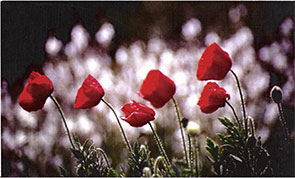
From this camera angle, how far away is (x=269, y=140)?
0.60 m

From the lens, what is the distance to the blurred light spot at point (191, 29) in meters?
0.80

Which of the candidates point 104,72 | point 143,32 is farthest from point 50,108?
point 143,32

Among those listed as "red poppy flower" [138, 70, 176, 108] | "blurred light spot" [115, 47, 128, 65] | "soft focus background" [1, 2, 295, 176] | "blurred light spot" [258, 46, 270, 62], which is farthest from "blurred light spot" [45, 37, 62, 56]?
"blurred light spot" [258, 46, 270, 62]

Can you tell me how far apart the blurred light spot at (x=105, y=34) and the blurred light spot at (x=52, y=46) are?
0.10 m

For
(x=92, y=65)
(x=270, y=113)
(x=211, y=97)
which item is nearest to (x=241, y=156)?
(x=211, y=97)

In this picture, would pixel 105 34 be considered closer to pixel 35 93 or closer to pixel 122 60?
pixel 122 60

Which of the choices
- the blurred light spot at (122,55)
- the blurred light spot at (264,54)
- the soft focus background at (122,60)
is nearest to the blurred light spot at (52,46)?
the soft focus background at (122,60)

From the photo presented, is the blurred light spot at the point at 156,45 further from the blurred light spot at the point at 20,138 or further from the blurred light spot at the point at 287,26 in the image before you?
the blurred light spot at the point at 20,138

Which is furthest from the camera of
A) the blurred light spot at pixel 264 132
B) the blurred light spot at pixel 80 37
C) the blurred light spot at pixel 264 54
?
the blurred light spot at pixel 80 37

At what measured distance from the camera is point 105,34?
853 mm

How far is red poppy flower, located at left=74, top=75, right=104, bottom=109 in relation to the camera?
57 cm

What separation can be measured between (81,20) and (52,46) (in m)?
0.10

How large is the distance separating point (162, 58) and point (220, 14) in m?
0.17

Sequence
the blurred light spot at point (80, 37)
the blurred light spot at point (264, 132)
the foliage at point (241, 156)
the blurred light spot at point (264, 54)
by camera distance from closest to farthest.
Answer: the foliage at point (241, 156)
the blurred light spot at point (264, 132)
the blurred light spot at point (264, 54)
the blurred light spot at point (80, 37)
